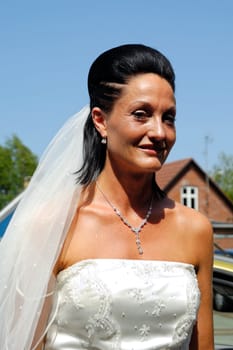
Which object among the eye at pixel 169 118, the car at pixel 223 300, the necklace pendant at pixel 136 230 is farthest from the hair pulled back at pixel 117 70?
the car at pixel 223 300

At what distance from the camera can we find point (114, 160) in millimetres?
2584

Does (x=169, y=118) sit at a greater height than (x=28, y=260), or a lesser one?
greater

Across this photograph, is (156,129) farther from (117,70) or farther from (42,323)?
(42,323)

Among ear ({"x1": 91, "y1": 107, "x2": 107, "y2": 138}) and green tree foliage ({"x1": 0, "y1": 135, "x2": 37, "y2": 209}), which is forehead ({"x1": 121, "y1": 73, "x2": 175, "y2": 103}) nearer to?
ear ({"x1": 91, "y1": 107, "x2": 107, "y2": 138})

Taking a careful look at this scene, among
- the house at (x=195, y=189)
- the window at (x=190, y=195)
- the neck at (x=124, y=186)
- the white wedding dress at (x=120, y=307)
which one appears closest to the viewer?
the white wedding dress at (x=120, y=307)

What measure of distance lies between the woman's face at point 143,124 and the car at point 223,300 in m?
0.87

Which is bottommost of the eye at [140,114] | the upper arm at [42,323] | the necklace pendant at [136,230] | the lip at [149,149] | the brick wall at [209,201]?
the upper arm at [42,323]

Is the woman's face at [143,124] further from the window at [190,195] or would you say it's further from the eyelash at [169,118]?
the window at [190,195]

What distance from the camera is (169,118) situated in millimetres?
2518

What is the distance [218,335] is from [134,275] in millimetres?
1209

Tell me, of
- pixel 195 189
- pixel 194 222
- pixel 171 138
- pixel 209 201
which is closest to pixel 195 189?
pixel 195 189

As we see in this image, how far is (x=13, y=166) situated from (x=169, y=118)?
187 ft

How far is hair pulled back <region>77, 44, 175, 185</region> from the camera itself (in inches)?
99.0

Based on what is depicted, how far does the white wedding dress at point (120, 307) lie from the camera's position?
7.89ft
